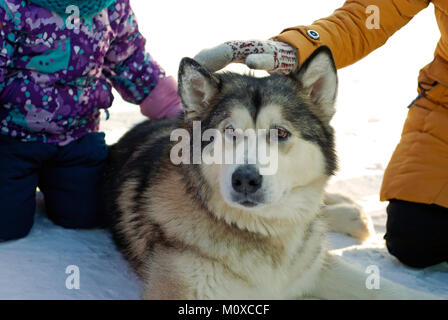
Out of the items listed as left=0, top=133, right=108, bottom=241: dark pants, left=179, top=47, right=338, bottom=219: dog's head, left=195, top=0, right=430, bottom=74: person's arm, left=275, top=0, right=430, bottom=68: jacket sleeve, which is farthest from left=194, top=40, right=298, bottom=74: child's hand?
left=0, top=133, right=108, bottom=241: dark pants

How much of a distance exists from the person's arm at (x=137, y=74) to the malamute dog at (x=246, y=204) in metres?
0.81

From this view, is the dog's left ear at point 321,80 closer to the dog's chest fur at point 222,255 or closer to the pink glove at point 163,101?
the dog's chest fur at point 222,255

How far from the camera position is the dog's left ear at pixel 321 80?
78.0 inches

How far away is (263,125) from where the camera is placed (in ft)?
6.25

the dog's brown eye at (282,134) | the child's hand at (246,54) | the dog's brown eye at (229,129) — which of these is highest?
the child's hand at (246,54)

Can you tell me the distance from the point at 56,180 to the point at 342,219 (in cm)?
167

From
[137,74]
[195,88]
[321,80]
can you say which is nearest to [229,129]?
[195,88]

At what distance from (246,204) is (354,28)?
1.33 m

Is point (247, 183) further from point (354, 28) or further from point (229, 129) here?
point (354, 28)

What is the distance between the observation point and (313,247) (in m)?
2.17

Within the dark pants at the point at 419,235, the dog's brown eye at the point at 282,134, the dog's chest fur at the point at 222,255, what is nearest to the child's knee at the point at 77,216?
the dog's chest fur at the point at 222,255
